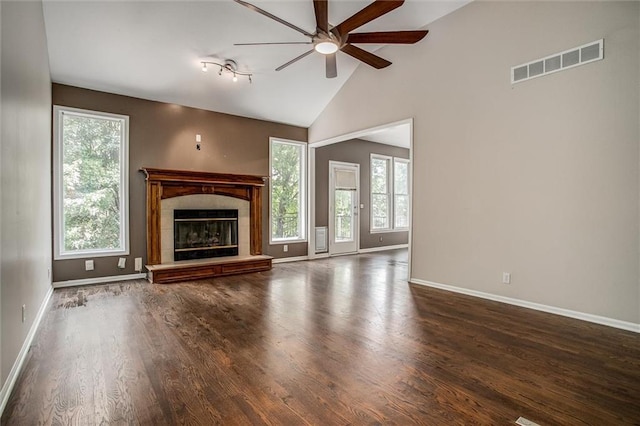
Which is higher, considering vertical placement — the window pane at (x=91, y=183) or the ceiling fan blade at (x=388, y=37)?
the ceiling fan blade at (x=388, y=37)

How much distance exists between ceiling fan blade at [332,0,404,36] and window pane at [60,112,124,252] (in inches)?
158

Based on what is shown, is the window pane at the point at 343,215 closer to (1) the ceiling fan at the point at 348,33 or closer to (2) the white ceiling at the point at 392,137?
(2) the white ceiling at the point at 392,137

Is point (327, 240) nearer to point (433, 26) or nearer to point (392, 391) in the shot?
point (433, 26)

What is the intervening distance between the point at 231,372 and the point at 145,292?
2856 millimetres

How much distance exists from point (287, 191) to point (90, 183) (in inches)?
140

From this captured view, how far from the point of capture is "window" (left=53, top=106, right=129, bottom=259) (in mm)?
4867

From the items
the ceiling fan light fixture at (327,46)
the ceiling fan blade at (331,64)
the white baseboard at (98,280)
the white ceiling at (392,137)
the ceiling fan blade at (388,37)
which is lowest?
the white baseboard at (98,280)

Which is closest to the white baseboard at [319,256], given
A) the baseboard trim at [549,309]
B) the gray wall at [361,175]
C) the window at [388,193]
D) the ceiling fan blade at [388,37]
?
the gray wall at [361,175]

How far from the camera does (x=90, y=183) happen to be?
5137mm

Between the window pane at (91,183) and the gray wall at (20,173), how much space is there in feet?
4.29

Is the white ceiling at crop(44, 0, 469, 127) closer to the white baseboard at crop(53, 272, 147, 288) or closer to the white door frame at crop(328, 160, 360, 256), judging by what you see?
the white door frame at crop(328, 160, 360, 256)

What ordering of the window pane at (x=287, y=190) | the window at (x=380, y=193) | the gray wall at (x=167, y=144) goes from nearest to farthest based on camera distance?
the gray wall at (x=167, y=144), the window pane at (x=287, y=190), the window at (x=380, y=193)

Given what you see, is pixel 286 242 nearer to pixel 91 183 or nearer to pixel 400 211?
pixel 91 183

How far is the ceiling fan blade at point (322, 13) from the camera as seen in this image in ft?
10.1
